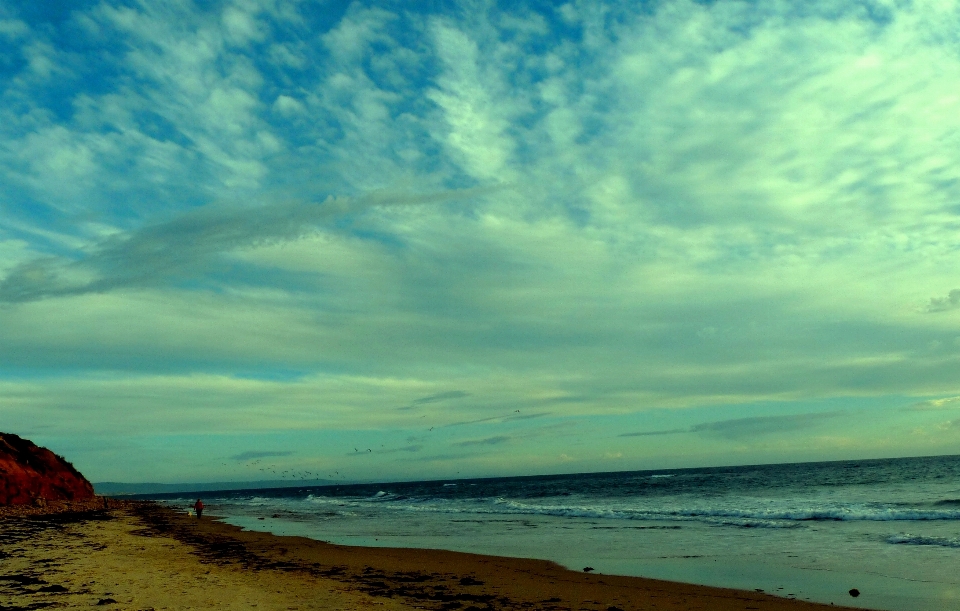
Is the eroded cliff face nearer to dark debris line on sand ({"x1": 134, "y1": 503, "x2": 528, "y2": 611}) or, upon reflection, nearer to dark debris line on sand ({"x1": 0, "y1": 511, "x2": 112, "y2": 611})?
dark debris line on sand ({"x1": 0, "y1": 511, "x2": 112, "y2": 611})

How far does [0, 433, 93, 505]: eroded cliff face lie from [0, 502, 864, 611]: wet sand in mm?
28601

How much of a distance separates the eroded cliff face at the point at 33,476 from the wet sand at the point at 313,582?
2860 cm

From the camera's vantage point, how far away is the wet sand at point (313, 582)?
1277 centimetres

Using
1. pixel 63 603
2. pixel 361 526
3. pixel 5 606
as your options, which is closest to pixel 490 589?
pixel 63 603

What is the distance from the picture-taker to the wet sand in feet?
41.9

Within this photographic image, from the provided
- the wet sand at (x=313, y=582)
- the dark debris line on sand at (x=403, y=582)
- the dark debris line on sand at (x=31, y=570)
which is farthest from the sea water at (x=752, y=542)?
the dark debris line on sand at (x=31, y=570)

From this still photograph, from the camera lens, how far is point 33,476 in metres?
52.5

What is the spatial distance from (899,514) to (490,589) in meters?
26.2

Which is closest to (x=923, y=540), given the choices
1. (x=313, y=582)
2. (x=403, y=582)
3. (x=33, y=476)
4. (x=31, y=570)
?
(x=403, y=582)

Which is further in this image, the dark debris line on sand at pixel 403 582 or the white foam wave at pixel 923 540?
the white foam wave at pixel 923 540

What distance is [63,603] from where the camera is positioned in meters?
12.0

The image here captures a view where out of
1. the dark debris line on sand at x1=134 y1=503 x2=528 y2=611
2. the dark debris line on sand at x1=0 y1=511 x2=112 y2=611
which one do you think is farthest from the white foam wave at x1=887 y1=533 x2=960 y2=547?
the dark debris line on sand at x1=0 y1=511 x2=112 y2=611

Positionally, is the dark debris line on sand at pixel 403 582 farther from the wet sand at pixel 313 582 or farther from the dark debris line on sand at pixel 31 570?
the dark debris line on sand at pixel 31 570

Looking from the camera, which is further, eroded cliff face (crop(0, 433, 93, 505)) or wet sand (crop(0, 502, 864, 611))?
eroded cliff face (crop(0, 433, 93, 505))
